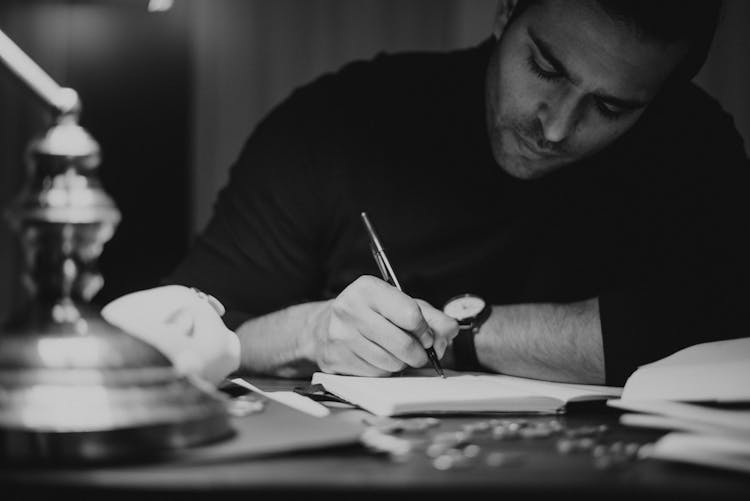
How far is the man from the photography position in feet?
5.74

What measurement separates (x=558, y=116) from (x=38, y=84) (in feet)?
3.83

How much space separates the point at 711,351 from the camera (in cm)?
129

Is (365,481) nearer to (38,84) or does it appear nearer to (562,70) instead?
(38,84)

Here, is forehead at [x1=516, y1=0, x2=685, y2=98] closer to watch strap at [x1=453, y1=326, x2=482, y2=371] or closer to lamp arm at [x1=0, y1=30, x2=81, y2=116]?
watch strap at [x1=453, y1=326, x2=482, y2=371]

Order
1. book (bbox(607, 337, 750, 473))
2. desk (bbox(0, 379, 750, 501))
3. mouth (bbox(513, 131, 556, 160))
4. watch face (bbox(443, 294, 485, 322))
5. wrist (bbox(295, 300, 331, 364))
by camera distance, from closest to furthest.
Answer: desk (bbox(0, 379, 750, 501)) → book (bbox(607, 337, 750, 473)) → wrist (bbox(295, 300, 331, 364)) → watch face (bbox(443, 294, 485, 322)) → mouth (bbox(513, 131, 556, 160))

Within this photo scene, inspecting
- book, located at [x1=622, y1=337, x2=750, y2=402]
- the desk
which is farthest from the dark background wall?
the desk

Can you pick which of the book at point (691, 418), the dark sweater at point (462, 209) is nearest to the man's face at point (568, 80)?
the dark sweater at point (462, 209)

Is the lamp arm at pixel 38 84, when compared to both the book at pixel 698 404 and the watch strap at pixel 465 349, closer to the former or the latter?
the book at pixel 698 404

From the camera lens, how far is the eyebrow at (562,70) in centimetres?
172

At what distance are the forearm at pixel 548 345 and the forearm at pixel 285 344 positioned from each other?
11.5 inches

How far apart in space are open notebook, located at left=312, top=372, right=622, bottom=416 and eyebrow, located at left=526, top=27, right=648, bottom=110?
676mm

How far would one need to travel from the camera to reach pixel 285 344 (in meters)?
1.60

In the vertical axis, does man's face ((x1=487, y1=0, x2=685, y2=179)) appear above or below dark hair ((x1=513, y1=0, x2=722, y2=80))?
below

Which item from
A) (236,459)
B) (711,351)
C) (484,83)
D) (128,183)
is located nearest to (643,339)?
(711,351)
